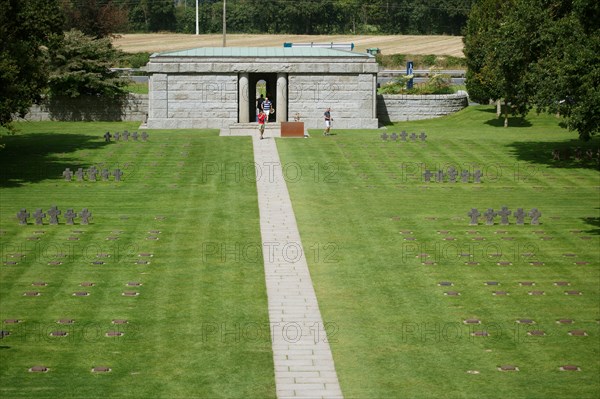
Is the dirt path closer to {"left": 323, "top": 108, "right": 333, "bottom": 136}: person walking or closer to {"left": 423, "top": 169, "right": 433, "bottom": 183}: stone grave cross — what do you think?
{"left": 323, "top": 108, "right": 333, "bottom": 136}: person walking

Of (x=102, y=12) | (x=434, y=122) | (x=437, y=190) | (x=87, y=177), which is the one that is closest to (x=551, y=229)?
(x=437, y=190)

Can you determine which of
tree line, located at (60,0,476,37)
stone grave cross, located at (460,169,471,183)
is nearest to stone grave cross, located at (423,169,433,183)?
stone grave cross, located at (460,169,471,183)

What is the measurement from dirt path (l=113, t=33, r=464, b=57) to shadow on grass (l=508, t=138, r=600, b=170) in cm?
6037

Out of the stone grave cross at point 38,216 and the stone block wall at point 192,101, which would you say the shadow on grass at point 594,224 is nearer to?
the stone grave cross at point 38,216

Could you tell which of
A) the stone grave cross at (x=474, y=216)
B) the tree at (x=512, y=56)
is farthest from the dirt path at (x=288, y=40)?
the stone grave cross at (x=474, y=216)

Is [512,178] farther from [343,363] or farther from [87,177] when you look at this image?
[343,363]

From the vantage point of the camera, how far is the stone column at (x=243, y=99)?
193 ft

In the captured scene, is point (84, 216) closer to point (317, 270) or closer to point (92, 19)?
point (317, 270)

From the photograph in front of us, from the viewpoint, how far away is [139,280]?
95.7ft

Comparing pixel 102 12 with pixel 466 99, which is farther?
pixel 102 12

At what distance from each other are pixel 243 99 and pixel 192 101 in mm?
2922

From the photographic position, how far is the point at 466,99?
6825 centimetres

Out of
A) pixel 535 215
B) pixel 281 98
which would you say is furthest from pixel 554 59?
pixel 281 98

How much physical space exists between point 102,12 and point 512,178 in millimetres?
44732
